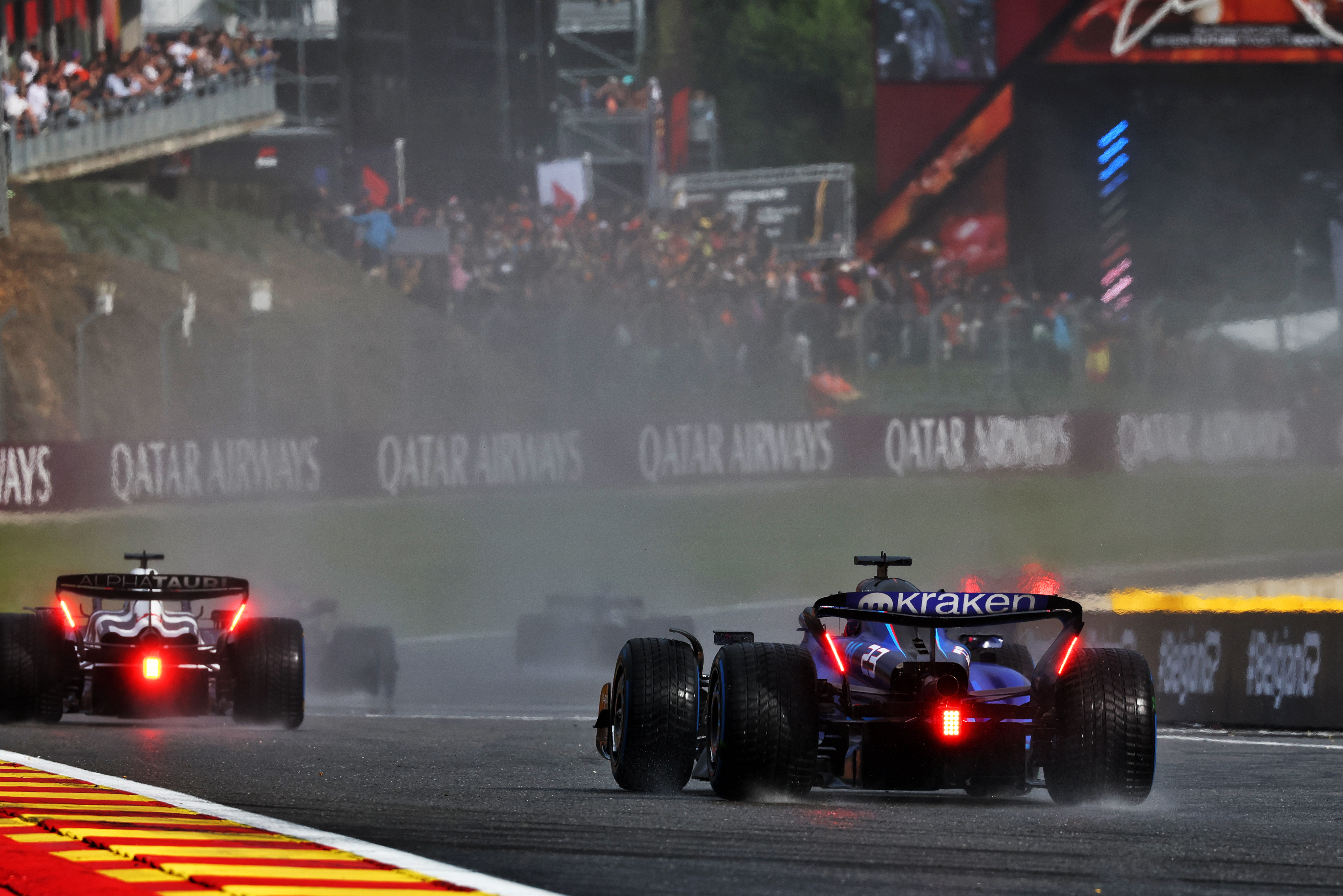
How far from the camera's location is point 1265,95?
5038 cm

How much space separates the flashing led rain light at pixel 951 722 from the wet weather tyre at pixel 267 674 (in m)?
7.97

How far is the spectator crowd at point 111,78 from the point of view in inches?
1729

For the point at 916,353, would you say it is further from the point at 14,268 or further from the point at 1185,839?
the point at 1185,839

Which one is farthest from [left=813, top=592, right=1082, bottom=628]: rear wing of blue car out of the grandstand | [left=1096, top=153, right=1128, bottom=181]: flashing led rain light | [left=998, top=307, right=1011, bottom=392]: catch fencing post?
[left=1096, top=153, right=1128, bottom=181]: flashing led rain light

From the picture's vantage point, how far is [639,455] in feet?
111

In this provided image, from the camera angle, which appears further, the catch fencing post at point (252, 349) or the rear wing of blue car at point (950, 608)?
the catch fencing post at point (252, 349)

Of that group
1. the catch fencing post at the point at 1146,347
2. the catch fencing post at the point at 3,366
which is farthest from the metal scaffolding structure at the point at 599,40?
the catch fencing post at the point at 3,366

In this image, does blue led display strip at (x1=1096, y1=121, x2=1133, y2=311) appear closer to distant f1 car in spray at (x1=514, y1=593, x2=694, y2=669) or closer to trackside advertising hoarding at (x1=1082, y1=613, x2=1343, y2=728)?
distant f1 car in spray at (x1=514, y1=593, x2=694, y2=669)

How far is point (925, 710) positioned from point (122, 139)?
1509 inches

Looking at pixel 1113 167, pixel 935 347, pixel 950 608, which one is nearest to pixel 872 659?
pixel 950 608

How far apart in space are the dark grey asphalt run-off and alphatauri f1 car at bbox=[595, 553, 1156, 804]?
0.60ft

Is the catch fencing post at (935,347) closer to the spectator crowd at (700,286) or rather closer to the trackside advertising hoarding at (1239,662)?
the spectator crowd at (700,286)

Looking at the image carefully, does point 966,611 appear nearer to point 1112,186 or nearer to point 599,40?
point 599,40

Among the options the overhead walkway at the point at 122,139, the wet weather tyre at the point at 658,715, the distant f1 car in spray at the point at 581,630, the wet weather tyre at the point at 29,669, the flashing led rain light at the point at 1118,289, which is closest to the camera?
Result: the wet weather tyre at the point at 658,715
